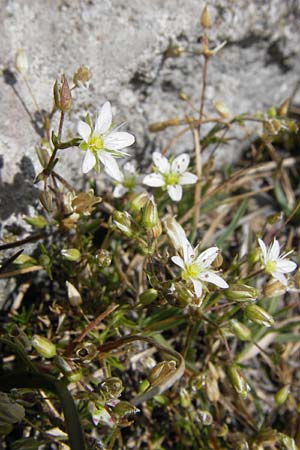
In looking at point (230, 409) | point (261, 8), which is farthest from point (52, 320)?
point (261, 8)

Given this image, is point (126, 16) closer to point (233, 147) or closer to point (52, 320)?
point (233, 147)

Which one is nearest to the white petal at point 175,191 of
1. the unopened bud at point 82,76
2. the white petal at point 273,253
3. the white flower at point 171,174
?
the white flower at point 171,174

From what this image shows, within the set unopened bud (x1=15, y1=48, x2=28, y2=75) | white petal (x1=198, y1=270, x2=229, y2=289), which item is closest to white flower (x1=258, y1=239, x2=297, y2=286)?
white petal (x1=198, y1=270, x2=229, y2=289)

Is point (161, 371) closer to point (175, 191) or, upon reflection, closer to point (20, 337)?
point (20, 337)

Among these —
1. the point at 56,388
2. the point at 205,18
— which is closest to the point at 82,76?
the point at 205,18

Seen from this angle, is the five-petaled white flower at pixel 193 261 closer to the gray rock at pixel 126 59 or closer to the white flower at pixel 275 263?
the white flower at pixel 275 263

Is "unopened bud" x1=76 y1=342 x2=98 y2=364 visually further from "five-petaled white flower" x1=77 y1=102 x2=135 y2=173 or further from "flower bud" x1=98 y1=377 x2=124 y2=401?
"five-petaled white flower" x1=77 y1=102 x2=135 y2=173
